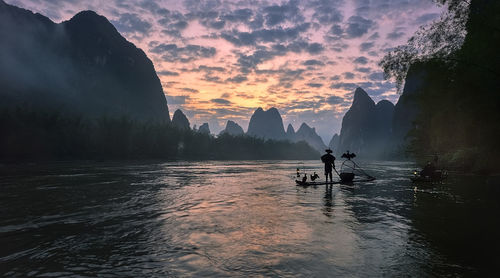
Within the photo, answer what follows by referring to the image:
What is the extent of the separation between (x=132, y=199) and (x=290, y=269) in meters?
11.0

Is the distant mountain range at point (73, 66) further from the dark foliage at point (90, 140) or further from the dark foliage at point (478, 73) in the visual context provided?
the dark foliage at point (478, 73)

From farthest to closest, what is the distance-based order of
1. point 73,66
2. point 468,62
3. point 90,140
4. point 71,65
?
point 73,66
point 71,65
point 90,140
point 468,62

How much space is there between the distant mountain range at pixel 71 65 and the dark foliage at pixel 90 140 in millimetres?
50748

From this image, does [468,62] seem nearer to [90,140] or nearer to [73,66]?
[90,140]

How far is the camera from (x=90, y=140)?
66.7m

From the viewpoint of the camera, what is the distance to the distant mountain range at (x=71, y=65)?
122 meters

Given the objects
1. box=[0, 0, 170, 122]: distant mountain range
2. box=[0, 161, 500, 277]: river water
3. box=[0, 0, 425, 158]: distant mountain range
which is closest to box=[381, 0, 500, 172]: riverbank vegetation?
box=[0, 161, 500, 277]: river water

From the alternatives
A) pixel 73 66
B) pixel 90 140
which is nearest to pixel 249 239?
pixel 90 140

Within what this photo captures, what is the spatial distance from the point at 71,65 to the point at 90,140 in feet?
399

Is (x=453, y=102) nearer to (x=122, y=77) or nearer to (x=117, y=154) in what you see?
(x=117, y=154)

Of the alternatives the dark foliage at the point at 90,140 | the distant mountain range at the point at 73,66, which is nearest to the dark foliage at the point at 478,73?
the dark foliage at the point at 90,140

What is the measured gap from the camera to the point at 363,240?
6.97 meters

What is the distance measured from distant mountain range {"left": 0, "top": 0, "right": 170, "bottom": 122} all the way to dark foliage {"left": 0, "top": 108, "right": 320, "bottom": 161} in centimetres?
5075

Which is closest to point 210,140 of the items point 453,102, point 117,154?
point 117,154
